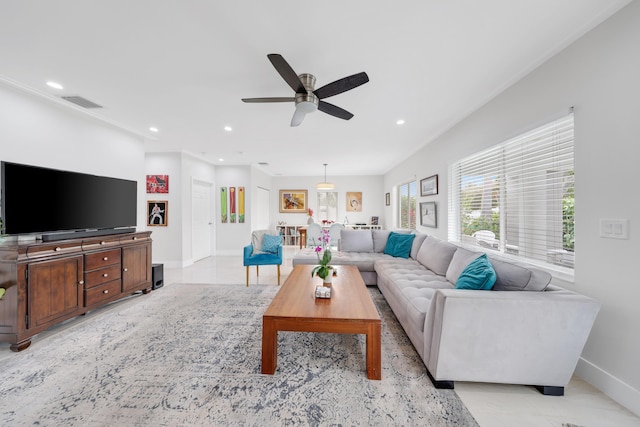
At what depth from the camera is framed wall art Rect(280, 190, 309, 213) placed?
8.63m

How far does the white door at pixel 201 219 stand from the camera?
5691mm

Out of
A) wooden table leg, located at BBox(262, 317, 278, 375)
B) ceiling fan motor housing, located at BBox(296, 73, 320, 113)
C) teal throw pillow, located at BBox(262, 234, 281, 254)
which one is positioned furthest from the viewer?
teal throw pillow, located at BBox(262, 234, 281, 254)

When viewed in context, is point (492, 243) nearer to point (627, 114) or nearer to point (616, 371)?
point (616, 371)

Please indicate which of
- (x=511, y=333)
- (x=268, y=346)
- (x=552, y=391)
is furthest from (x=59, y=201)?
(x=552, y=391)

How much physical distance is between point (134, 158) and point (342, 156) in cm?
402

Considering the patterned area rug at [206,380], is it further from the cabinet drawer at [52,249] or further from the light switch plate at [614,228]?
the light switch plate at [614,228]

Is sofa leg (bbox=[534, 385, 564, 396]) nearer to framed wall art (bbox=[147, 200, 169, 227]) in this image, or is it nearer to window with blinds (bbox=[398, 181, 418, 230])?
window with blinds (bbox=[398, 181, 418, 230])

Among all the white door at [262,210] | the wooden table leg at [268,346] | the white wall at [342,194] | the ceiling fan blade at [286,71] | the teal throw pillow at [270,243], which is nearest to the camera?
the ceiling fan blade at [286,71]

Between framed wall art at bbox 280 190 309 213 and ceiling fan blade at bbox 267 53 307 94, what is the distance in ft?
21.5

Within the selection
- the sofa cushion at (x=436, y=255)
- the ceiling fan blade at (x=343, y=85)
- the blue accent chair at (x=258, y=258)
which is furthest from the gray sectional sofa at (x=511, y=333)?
the blue accent chair at (x=258, y=258)

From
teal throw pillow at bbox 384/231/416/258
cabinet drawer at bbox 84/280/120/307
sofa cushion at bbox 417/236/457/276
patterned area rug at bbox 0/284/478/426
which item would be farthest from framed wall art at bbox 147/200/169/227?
sofa cushion at bbox 417/236/457/276

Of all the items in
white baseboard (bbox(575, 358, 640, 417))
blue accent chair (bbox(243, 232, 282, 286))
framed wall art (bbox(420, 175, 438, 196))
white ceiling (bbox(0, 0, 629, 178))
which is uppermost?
white ceiling (bbox(0, 0, 629, 178))

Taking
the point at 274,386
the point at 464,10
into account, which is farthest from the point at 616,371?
the point at 464,10

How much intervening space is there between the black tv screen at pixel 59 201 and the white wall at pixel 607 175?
191 inches
